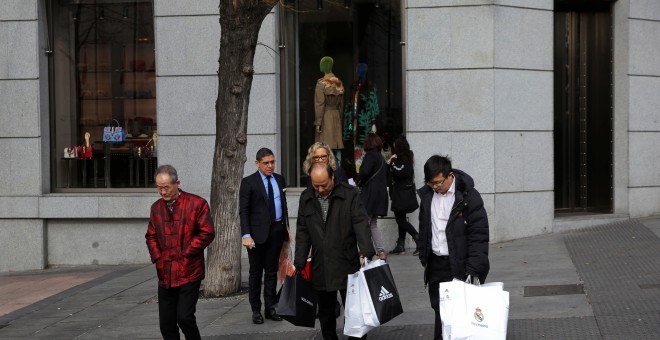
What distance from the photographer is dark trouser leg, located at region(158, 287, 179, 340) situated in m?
7.59

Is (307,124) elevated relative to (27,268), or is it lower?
elevated

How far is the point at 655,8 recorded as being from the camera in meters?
15.4

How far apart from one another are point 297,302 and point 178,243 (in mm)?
1149

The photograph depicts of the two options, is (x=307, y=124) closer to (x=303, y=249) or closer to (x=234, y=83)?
(x=234, y=83)

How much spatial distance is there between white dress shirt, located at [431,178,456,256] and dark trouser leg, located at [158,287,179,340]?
6.91 feet

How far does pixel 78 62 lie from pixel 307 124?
4.00m

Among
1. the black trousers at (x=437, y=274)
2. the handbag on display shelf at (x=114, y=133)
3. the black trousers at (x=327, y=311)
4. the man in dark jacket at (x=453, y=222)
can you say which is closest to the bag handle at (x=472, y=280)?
the man in dark jacket at (x=453, y=222)

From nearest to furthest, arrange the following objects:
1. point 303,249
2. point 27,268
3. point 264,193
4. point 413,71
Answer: point 303,249, point 264,193, point 413,71, point 27,268

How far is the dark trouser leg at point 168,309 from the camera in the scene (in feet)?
24.9

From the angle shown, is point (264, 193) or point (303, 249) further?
point (264, 193)

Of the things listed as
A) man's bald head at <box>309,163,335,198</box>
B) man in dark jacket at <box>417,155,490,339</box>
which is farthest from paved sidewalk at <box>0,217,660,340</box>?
man's bald head at <box>309,163,335,198</box>

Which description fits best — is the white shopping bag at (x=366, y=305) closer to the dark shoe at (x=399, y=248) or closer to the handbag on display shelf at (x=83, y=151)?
the dark shoe at (x=399, y=248)

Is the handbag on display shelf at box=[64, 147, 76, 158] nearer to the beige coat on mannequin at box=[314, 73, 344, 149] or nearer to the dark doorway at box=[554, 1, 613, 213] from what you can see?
the beige coat on mannequin at box=[314, 73, 344, 149]

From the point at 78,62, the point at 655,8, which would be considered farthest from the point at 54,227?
the point at 655,8
